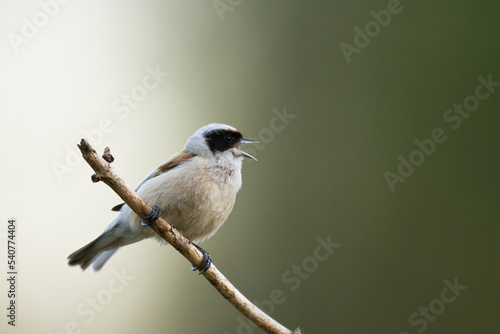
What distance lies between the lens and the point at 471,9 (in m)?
7.33

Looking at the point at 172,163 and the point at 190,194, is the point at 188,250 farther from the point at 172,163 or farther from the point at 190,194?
the point at 172,163

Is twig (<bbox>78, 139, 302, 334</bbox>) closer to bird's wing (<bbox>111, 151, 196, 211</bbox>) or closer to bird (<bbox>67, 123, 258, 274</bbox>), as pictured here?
bird (<bbox>67, 123, 258, 274</bbox>)

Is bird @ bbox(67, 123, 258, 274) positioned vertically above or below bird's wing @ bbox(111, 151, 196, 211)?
below

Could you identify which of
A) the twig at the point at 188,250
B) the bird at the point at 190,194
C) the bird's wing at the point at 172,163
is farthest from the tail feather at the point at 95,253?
the twig at the point at 188,250

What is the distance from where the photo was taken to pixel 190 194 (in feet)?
12.2

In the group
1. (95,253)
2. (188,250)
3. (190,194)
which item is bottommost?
(188,250)

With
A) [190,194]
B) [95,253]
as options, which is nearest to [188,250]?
[190,194]

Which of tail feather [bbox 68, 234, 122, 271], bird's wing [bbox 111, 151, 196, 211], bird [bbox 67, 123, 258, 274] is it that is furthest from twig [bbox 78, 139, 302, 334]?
tail feather [bbox 68, 234, 122, 271]

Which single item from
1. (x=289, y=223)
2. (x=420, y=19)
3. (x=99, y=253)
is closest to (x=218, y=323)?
(x=289, y=223)

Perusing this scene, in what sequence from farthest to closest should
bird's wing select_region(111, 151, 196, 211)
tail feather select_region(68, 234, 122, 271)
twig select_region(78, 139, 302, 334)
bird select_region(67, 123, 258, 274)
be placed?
tail feather select_region(68, 234, 122, 271) → bird's wing select_region(111, 151, 196, 211) → bird select_region(67, 123, 258, 274) → twig select_region(78, 139, 302, 334)

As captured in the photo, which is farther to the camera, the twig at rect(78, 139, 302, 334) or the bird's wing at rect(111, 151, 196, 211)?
the bird's wing at rect(111, 151, 196, 211)

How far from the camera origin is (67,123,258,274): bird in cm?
371

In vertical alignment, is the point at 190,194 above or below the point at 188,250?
above

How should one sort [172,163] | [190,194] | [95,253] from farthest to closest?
[95,253]
[172,163]
[190,194]
